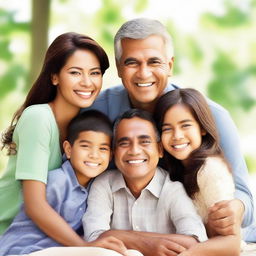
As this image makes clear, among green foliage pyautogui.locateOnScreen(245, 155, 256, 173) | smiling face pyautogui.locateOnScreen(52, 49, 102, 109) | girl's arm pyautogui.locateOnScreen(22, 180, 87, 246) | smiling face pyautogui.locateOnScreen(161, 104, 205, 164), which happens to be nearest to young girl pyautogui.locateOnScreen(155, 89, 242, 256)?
smiling face pyautogui.locateOnScreen(161, 104, 205, 164)

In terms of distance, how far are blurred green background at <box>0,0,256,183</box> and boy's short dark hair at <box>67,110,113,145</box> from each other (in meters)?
2.96

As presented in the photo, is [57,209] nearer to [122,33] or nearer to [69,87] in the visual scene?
[69,87]

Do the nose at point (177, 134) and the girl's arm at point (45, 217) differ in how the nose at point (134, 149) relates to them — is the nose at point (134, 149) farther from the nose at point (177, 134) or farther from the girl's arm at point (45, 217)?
the girl's arm at point (45, 217)

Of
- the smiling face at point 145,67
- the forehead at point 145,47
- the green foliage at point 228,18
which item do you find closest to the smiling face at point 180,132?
the smiling face at point 145,67

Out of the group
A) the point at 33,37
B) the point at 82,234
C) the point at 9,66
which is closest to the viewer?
the point at 82,234

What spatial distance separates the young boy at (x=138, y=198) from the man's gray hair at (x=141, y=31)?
409 millimetres

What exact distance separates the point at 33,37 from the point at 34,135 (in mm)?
2566

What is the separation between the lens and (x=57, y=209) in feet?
10.3

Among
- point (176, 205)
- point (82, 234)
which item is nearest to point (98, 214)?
point (82, 234)

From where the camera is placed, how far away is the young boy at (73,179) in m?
3.11

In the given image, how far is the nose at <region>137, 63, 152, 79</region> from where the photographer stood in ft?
11.0

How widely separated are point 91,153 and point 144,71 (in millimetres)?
521

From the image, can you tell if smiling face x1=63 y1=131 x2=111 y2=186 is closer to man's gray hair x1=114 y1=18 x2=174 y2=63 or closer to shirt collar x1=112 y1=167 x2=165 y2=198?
shirt collar x1=112 y1=167 x2=165 y2=198

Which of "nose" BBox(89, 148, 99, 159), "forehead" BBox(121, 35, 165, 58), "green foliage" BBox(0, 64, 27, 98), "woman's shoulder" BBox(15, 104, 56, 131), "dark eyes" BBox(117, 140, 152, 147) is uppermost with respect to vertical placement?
"green foliage" BBox(0, 64, 27, 98)
